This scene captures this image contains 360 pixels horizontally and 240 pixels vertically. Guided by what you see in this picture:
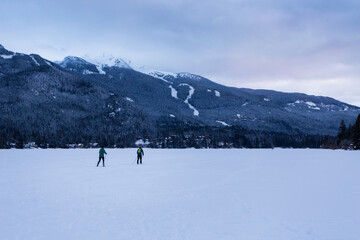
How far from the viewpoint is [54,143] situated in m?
116

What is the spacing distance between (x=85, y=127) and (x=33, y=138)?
49818mm

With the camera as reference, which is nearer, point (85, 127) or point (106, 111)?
point (85, 127)

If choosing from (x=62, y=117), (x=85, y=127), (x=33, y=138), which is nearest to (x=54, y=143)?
(x=33, y=138)
